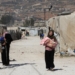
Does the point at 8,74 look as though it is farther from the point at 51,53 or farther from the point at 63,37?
the point at 63,37

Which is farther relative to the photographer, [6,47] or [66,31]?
[66,31]

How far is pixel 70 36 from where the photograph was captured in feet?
56.5

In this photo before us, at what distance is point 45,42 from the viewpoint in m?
10.8

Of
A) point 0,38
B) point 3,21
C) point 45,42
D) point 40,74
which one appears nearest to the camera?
point 40,74

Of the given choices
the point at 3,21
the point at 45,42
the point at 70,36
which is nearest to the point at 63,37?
the point at 70,36

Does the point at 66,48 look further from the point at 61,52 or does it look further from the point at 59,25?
the point at 59,25

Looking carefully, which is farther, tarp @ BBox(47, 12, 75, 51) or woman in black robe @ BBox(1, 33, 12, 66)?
tarp @ BBox(47, 12, 75, 51)

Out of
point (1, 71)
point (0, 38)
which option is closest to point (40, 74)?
point (1, 71)

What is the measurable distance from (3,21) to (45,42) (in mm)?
→ 121881

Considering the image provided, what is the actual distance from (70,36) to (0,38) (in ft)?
18.4

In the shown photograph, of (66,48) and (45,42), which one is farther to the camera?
(66,48)

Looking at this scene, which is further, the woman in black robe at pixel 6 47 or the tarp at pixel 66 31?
the tarp at pixel 66 31

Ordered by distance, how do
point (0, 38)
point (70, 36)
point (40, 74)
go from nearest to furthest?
point (40, 74), point (0, 38), point (70, 36)

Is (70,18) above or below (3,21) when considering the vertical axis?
above
